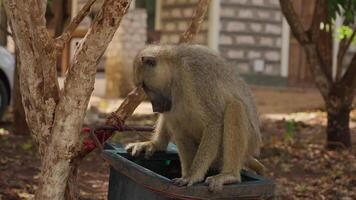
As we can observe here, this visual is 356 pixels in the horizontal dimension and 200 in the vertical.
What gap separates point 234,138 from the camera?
13.1ft

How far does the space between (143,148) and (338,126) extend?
5.22m

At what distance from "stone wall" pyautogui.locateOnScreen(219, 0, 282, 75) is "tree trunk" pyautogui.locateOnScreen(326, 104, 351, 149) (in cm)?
941

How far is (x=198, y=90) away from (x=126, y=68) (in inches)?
469

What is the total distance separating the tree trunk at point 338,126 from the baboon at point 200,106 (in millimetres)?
4757

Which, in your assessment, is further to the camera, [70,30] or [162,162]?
[70,30]

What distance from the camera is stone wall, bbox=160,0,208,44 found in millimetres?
18828

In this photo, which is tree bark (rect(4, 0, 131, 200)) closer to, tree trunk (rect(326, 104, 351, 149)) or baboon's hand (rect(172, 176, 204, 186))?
baboon's hand (rect(172, 176, 204, 186))

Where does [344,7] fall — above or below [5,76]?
above

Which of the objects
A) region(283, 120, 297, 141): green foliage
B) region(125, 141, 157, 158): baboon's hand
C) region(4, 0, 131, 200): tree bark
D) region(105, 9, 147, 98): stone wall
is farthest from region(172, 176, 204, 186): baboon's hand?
region(105, 9, 147, 98): stone wall

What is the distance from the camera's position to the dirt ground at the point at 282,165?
6.89m

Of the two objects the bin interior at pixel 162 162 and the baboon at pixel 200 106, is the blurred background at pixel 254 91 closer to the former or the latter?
the baboon at pixel 200 106

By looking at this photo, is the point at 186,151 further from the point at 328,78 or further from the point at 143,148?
the point at 328,78

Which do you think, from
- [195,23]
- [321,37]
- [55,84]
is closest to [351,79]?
[321,37]

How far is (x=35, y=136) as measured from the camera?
4207 mm
